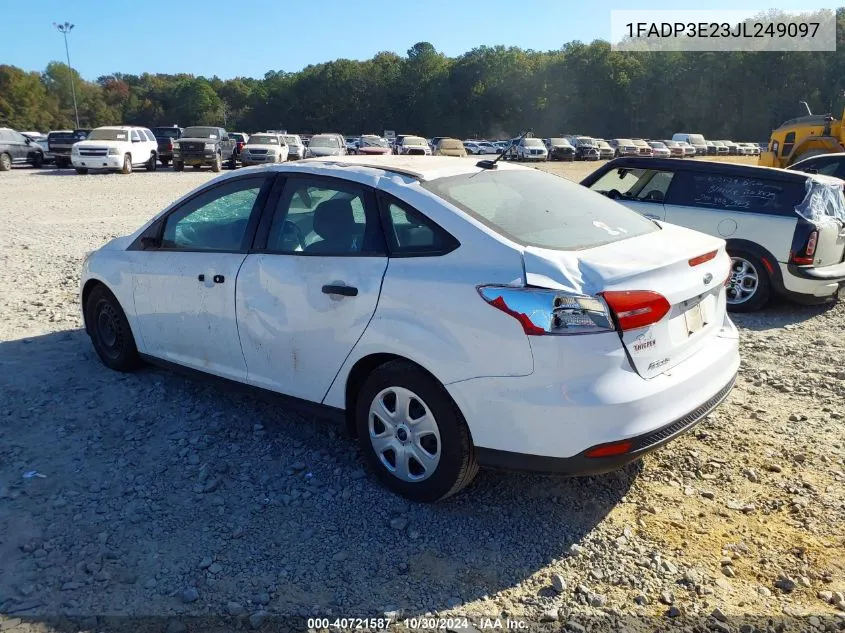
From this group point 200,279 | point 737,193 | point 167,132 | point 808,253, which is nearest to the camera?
point 200,279

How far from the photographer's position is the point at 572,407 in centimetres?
299

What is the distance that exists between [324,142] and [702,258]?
1217 inches

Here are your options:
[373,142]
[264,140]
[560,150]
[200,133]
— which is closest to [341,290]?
[200,133]

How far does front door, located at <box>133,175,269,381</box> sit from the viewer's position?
4259mm

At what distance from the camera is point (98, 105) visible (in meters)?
103

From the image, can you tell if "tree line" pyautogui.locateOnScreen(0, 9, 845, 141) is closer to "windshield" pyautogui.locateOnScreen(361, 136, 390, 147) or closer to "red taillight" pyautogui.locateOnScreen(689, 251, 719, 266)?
"windshield" pyautogui.locateOnScreen(361, 136, 390, 147)

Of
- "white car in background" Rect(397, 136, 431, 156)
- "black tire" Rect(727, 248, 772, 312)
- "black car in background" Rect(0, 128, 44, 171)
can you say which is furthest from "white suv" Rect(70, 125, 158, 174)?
"black tire" Rect(727, 248, 772, 312)

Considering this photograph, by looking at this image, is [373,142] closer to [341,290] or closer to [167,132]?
[167,132]

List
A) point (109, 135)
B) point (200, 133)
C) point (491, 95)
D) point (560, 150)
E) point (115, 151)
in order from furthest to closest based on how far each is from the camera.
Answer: point (491, 95), point (560, 150), point (200, 133), point (109, 135), point (115, 151)

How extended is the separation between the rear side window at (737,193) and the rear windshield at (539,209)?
3.81m

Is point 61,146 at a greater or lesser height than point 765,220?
greater

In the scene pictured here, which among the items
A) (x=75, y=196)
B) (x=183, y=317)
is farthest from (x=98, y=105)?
(x=183, y=317)

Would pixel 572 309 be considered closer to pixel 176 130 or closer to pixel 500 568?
pixel 500 568

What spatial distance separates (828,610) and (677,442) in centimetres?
146
